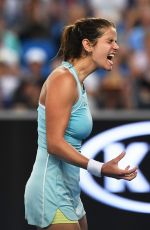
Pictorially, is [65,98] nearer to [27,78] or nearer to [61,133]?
[61,133]

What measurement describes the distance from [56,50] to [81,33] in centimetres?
525

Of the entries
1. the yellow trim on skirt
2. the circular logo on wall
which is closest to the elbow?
the yellow trim on skirt

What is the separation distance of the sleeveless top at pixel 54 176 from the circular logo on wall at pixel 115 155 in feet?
5.86

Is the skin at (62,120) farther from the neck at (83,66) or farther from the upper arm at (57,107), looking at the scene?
the neck at (83,66)

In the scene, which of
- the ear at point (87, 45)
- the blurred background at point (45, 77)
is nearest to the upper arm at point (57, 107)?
the ear at point (87, 45)

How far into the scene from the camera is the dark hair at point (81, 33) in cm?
412

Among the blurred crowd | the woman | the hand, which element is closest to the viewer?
the hand

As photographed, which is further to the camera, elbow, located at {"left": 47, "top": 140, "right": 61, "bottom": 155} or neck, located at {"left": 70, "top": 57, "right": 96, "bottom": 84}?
neck, located at {"left": 70, "top": 57, "right": 96, "bottom": 84}

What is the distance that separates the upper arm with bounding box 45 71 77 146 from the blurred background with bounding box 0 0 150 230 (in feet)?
1.25

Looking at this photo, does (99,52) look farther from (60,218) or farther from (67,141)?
(60,218)

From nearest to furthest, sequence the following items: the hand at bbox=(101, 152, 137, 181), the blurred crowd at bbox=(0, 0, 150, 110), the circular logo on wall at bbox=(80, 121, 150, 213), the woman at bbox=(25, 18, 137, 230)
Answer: the hand at bbox=(101, 152, 137, 181), the woman at bbox=(25, 18, 137, 230), the circular logo on wall at bbox=(80, 121, 150, 213), the blurred crowd at bbox=(0, 0, 150, 110)

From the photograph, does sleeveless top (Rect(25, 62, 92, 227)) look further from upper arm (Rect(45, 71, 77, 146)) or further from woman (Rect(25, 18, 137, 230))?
upper arm (Rect(45, 71, 77, 146))

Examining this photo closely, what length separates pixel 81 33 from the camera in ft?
13.5

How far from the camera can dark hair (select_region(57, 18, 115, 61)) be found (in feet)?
13.5
